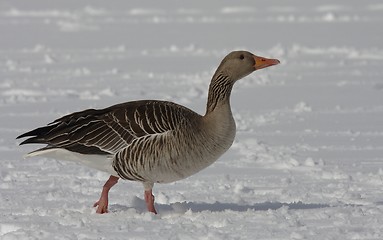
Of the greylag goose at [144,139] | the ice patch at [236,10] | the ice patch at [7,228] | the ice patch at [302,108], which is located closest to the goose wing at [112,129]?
the greylag goose at [144,139]

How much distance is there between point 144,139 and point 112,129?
29 centimetres

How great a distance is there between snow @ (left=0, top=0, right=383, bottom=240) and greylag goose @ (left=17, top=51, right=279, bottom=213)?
1.16 feet

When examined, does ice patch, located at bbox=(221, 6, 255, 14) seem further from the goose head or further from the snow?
the goose head

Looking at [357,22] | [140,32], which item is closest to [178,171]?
[140,32]

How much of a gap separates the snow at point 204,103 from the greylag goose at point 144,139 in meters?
0.35

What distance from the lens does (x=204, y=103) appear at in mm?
13484

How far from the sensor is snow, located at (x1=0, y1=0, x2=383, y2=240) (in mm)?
6516

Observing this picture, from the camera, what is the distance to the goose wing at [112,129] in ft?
21.7

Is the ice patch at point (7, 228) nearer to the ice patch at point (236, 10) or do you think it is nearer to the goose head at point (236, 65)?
the goose head at point (236, 65)

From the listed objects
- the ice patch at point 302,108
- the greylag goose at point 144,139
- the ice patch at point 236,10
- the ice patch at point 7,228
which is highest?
the ice patch at point 236,10

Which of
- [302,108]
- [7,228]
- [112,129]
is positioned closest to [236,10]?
[302,108]

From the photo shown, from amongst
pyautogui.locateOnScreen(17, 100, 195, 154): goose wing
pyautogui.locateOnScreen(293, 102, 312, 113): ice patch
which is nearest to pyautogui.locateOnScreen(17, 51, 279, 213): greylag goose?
pyautogui.locateOnScreen(17, 100, 195, 154): goose wing

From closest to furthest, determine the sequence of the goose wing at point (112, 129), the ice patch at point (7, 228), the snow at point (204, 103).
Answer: the ice patch at point (7, 228), the snow at point (204, 103), the goose wing at point (112, 129)

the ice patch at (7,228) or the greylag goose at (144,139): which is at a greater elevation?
the greylag goose at (144,139)
